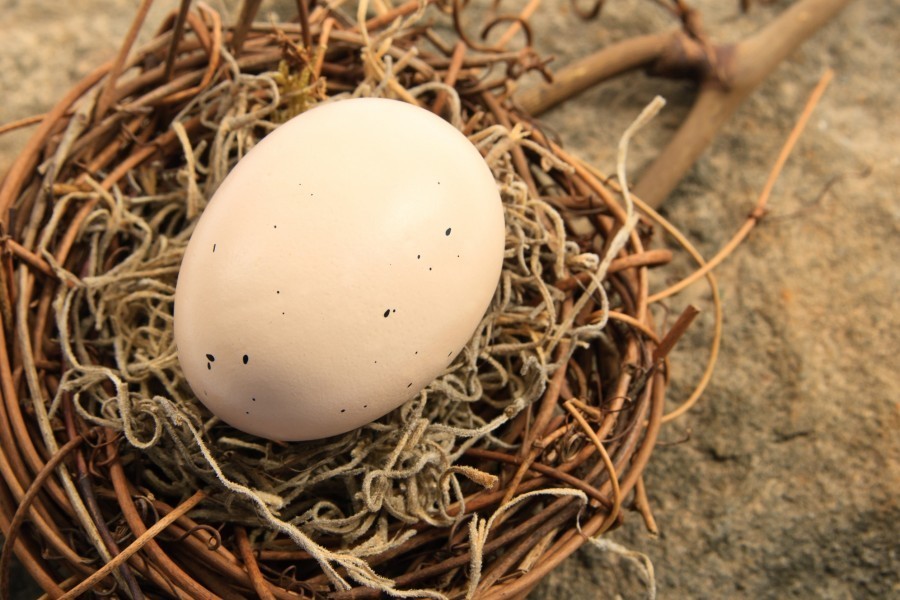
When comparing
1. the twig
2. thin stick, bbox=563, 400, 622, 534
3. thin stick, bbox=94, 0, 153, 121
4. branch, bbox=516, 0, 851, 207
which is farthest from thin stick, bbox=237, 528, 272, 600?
branch, bbox=516, 0, 851, 207

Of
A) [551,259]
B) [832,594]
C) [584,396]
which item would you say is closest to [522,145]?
[551,259]

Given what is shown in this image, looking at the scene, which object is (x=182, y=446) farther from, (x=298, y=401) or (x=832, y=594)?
(x=832, y=594)

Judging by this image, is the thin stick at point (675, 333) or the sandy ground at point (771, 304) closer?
the thin stick at point (675, 333)

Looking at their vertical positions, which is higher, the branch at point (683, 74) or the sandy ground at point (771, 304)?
the branch at point (683, 74)

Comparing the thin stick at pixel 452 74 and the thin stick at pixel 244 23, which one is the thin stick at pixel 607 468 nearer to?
the thin stick at pixel 452 74

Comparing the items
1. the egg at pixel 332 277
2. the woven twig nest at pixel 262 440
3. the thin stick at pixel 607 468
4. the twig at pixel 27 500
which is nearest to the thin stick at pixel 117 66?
the woven twig nest at pixel 262 440
